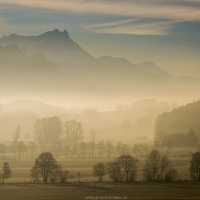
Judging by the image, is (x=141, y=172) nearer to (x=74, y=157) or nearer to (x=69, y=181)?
(x=69, y=181)

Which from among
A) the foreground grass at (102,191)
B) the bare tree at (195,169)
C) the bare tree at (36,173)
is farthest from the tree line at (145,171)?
the bare tree at (36,173)

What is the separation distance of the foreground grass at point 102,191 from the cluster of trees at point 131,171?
A: 20.1 ft

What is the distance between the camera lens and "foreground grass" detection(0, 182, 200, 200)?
2640 inches

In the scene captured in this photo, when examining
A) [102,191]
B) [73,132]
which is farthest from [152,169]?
[73,132]

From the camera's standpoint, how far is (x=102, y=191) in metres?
72.6

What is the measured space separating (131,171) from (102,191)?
17533mm

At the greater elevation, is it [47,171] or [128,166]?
[128,166]

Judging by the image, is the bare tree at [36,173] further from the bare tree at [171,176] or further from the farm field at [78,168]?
the bare tree at [171,176]

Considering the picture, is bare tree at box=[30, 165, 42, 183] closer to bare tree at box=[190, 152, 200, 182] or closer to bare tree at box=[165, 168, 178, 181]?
bare tree at box=[165, 168, 178, 181]

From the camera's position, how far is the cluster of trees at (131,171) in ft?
286

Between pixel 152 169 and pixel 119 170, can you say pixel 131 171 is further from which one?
pixel 152 169

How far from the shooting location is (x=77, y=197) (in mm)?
67438

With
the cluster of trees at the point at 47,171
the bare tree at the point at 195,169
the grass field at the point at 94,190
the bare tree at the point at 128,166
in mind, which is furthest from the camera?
the bare tree at the point at 195,169

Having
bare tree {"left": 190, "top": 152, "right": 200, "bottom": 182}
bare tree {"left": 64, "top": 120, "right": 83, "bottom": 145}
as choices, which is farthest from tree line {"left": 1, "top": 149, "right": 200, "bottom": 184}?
bare tree {"left": 64, "top": 120, "right": 83, "bottom": 145}
